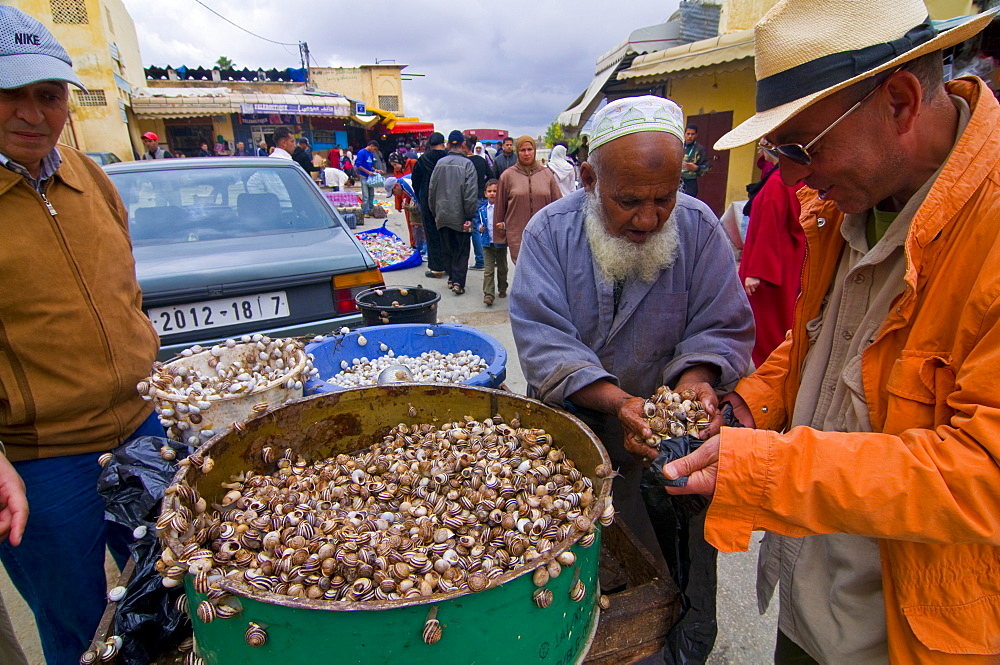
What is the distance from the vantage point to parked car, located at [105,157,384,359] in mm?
3125

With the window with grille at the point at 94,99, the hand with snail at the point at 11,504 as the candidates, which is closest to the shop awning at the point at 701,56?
the hand with snail at the point at 11,504

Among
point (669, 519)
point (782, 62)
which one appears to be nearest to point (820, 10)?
point (782, 62)

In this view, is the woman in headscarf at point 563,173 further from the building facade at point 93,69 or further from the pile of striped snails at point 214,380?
the building facade at point 93,69

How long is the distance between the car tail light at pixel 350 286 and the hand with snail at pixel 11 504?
213 centimetres

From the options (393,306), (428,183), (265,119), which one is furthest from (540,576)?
→ (265,119)

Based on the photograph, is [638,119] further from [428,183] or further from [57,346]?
[428,183]

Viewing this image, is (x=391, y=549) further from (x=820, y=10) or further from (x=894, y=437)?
(x=820, y=10)

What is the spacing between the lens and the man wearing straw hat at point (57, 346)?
1677mm

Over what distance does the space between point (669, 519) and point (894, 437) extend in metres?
0.69

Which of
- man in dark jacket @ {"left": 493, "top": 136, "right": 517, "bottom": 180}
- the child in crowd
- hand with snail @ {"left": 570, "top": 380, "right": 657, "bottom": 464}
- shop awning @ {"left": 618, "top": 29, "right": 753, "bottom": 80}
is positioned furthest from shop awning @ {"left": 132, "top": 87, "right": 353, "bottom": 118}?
hand with snail @ {"left": 570, "top": 380, "right": 657, "bottom": 464}

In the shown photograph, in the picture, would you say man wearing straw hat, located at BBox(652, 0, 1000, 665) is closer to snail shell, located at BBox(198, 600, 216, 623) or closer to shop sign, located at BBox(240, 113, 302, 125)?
snail shell, located at BBox(198, 600, 216, 623)

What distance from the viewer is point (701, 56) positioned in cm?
855

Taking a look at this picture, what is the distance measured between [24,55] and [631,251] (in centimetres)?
204

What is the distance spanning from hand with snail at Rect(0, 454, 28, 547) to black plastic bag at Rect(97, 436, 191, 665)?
200mm
